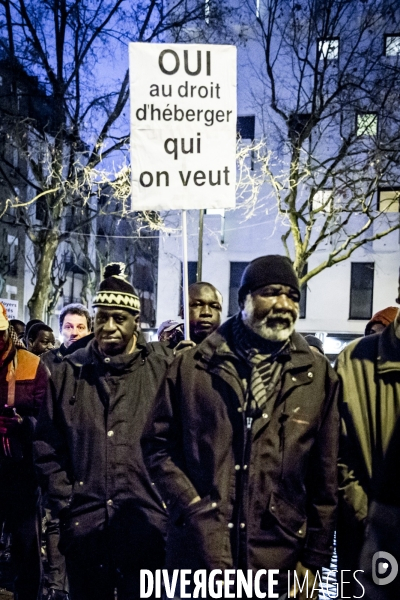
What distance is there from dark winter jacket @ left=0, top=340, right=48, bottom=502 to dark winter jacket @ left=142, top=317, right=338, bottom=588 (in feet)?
6.37

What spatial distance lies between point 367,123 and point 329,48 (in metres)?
2.98

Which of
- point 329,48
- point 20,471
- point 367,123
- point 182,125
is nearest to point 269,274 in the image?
point 182,125

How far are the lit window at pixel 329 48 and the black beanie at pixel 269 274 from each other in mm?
23663

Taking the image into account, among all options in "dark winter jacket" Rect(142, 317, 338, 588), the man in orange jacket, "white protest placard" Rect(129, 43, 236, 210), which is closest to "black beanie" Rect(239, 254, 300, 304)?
"dark winter jacket" Rect(142, 317, 338, 588)

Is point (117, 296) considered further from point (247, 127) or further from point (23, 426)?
point (247, 127)

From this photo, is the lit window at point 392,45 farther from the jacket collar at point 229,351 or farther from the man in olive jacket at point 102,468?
the jacket collar at point 229,351

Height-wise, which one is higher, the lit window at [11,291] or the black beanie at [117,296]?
the black beanie at [117,296]

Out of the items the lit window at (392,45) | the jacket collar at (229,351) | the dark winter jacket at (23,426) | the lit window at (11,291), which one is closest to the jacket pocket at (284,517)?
the jacket collar at (229,351)

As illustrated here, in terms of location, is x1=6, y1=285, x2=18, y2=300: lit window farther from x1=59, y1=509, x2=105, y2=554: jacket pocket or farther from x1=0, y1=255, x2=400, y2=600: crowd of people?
x1=0, y1=255, x2=400, y2=600: crowd of people

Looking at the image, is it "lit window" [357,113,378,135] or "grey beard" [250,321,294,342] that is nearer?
"grey beard" [250,321,294,342]

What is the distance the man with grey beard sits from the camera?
3312mm

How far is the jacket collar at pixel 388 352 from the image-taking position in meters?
3.44

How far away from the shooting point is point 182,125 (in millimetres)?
5668

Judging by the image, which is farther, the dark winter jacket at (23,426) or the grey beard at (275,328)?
the dark winter jacket at (23,426)
